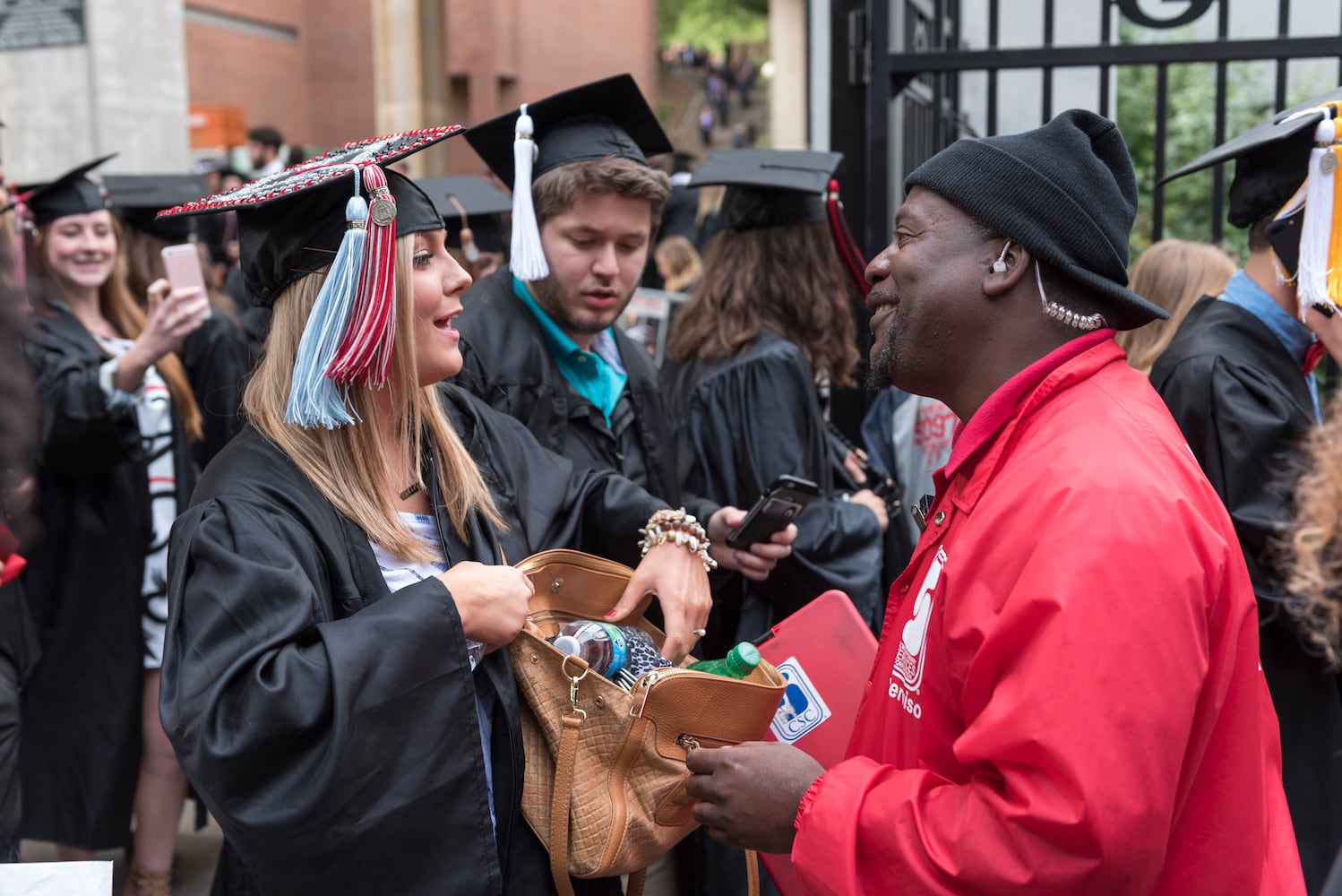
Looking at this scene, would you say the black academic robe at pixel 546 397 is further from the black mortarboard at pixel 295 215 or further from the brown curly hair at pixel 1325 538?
the brown curly hair at pixel 1325 538

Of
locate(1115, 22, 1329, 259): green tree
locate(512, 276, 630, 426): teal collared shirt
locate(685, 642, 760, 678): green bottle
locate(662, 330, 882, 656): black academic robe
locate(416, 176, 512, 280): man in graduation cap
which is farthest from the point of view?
locate(1115, 22, 1329, 259): green tree

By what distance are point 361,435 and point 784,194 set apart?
229 centimetres

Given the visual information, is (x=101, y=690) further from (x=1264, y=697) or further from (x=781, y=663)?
(x=1264, y=697)

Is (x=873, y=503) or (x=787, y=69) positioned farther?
(x=787, y=69)

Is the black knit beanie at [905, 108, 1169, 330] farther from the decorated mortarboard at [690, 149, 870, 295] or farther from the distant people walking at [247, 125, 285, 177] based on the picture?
the distant people walking at [247, 125, 285, 177]

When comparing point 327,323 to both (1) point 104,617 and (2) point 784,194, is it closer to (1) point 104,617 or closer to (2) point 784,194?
(2) point 784,194

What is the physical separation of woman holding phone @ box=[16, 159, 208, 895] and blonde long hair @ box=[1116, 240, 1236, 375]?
124 inches

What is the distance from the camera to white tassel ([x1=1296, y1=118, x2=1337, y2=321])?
2594 mm

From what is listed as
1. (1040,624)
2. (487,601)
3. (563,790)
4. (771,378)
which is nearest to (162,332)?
(771,378)

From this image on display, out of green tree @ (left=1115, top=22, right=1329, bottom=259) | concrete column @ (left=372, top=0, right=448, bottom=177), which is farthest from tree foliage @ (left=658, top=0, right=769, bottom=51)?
green tree @ (left=1115, top=22, right=1329, bottom=259)

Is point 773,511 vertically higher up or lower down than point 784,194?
lower down

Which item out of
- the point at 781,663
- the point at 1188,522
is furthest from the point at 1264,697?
the point at 781,663

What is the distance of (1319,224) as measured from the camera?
2.63 meters

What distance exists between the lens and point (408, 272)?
6.91 ft
